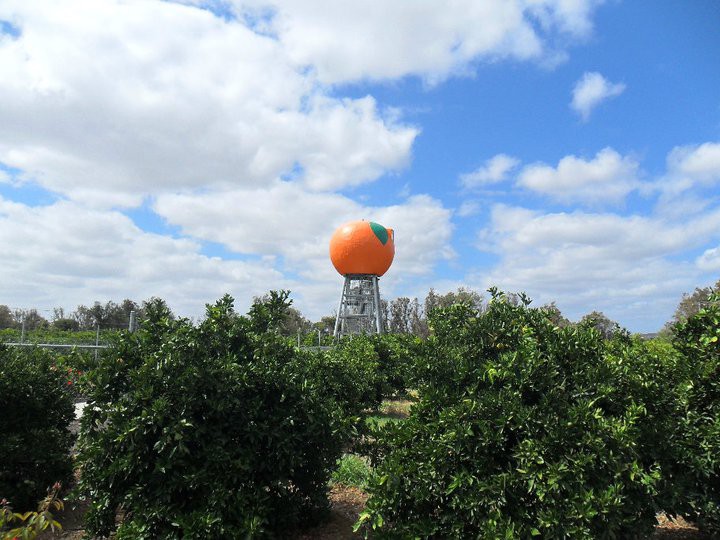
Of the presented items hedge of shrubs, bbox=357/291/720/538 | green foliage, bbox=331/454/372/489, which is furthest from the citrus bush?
green foliage, bbox=331/454/372/489

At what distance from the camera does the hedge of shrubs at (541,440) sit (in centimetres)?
343

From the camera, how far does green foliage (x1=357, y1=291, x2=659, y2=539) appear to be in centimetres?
340

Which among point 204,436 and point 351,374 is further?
point 351,374

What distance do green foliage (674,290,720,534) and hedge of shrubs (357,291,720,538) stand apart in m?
0.01

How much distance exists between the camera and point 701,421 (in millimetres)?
4402

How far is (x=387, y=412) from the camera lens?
12.6m

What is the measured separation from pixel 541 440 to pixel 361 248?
23.4m

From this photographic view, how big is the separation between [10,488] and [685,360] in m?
6.49

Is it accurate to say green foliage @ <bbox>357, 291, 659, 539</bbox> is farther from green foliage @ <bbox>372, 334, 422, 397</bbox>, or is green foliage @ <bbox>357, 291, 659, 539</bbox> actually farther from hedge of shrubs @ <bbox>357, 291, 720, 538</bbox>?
green foliage @ <bbox>372, 334, 422, 397</bbox>

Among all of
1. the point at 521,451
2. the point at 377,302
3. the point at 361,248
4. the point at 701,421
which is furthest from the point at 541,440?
the point at 377,302

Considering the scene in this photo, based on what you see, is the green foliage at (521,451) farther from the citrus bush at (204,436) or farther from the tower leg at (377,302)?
the tower leg at (377,302)

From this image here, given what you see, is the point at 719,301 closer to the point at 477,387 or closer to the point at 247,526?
the point at 477,387

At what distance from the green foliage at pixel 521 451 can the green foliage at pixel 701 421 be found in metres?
0.59

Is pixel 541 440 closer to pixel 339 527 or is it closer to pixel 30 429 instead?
pixel 339 527
